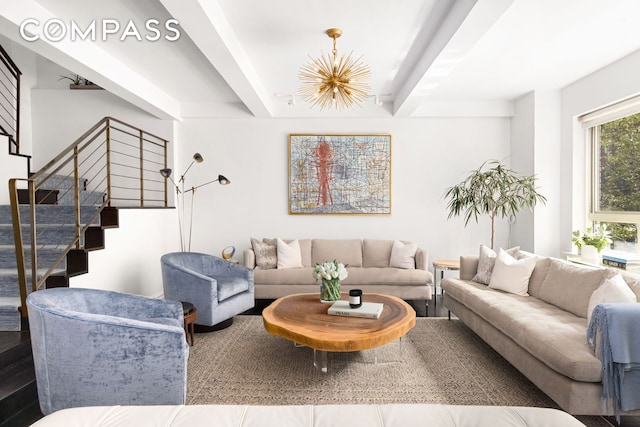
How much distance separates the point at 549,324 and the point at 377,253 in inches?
112

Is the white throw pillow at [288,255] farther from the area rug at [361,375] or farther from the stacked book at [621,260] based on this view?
the stacked book at [621,260]

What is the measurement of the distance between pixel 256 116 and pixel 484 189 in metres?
3.49

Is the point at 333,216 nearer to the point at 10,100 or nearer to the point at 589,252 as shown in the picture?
the point at 589,252

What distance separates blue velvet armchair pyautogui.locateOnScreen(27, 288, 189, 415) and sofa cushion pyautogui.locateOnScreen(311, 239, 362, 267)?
3443mm

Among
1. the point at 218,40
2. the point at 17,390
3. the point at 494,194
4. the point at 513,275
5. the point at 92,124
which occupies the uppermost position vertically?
the point at 218,40

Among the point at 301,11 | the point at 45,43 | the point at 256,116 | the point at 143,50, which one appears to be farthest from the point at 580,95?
the point at 45,43

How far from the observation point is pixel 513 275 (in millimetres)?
3830

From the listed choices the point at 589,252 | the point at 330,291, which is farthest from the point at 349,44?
the point at 589,252

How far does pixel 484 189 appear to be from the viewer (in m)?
5.41

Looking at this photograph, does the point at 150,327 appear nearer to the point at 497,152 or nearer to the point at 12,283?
the point at 12,283

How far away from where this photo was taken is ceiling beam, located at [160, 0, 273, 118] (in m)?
2.64

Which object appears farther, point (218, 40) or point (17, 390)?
point (218, 40)

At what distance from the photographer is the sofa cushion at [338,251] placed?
5.52 m

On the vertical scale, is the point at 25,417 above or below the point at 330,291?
below
